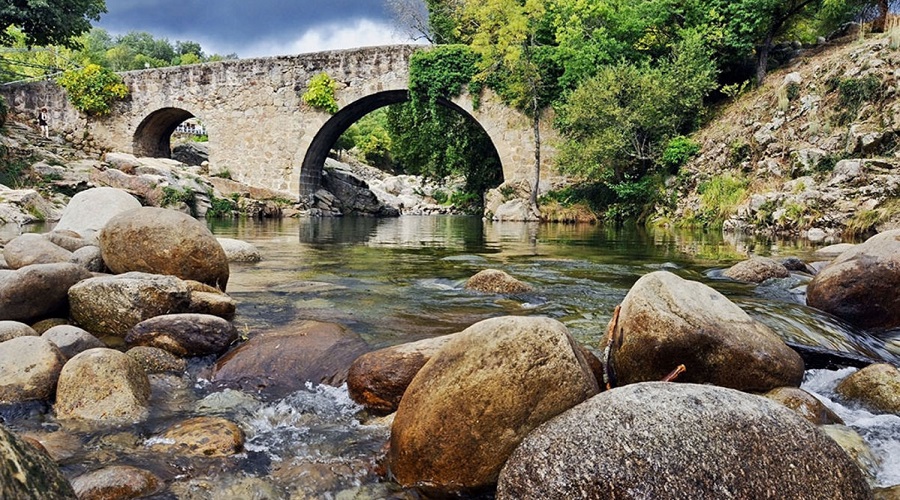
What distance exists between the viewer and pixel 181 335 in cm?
411

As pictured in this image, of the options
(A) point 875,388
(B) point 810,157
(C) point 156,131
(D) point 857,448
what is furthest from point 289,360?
(C) point 156,131

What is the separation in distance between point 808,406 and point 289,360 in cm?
316

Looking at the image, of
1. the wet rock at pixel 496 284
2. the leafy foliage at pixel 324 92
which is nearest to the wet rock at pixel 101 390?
the wet rock at pixel 496 284

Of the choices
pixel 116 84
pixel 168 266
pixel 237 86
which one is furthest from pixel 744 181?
pixel 116 84

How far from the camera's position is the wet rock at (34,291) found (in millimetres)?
4391

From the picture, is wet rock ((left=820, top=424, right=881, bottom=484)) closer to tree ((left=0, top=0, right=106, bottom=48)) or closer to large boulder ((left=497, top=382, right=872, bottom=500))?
large boulder ((left=497, top=382, right=872, bottom=500))

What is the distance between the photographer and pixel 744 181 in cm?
1509

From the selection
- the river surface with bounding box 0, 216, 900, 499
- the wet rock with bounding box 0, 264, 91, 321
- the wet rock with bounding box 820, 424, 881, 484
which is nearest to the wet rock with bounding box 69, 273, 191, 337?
the wet rock with bounding box 0, 264, 91, 321

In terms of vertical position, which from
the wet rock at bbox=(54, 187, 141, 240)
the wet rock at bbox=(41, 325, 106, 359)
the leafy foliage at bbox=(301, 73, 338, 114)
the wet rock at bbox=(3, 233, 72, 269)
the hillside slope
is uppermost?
the leafy foliage at bbox=(301, 73, 338, 114)

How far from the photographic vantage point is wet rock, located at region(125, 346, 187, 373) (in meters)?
3.83

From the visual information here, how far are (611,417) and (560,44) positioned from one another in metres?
20.7

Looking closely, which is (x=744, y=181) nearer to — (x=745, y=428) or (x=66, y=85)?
(x=745, y=428)

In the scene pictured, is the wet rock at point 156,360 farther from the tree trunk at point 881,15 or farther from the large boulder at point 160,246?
the tree trunk at point 881,15

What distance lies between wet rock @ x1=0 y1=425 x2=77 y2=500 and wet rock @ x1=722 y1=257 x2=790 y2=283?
729cm
